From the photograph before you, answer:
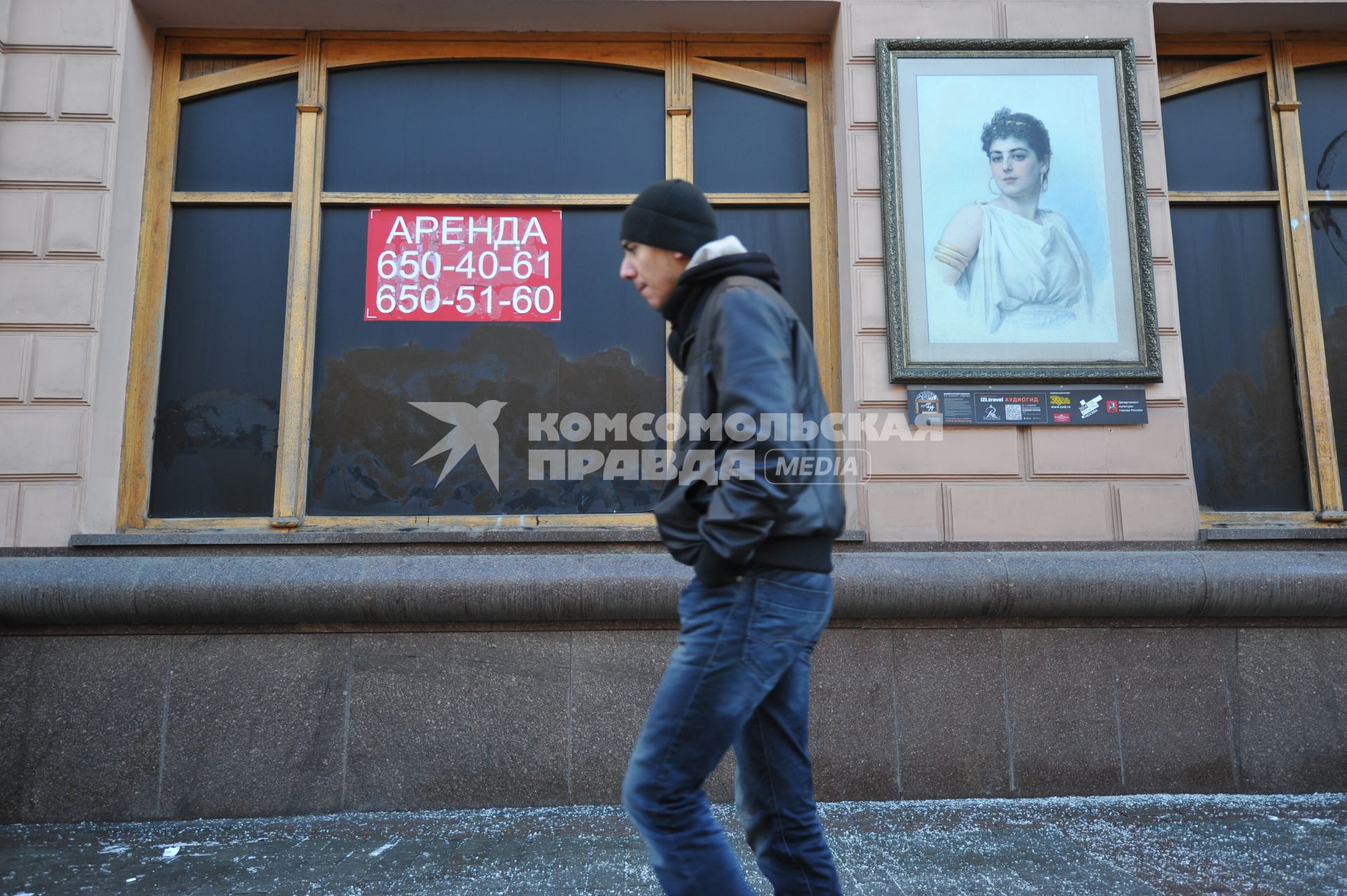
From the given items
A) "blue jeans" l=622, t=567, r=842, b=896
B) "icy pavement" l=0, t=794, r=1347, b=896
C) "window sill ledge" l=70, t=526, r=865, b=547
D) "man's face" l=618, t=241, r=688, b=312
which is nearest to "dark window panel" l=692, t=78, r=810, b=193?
"window sill ledge" l=70, t=526, r=865, b=547

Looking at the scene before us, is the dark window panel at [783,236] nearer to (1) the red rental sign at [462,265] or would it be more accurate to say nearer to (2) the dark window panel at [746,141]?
(2) the dark window panel at [746,141]

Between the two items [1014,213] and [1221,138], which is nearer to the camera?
[1014,213]

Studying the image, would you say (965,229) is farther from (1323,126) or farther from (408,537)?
(408,537)

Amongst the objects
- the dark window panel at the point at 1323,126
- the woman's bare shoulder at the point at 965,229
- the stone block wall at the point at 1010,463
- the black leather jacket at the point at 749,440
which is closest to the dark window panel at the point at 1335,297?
the dark window panel at the point at 1323,126

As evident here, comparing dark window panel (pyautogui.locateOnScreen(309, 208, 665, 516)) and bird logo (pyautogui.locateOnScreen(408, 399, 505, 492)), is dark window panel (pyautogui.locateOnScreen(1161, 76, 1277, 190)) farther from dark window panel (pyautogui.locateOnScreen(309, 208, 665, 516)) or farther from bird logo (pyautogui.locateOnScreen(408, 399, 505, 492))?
bird logo (pyautogui.locateOnScreen(408, 399, 505, 492))

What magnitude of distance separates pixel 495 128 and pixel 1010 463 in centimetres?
359

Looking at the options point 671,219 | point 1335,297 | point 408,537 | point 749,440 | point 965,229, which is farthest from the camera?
point 1335,297

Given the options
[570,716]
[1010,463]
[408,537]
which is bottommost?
[570,716]

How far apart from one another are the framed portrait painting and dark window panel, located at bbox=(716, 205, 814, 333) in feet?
1.85

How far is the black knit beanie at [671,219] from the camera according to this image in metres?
2.64

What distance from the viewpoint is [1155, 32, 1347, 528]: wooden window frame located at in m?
5.59

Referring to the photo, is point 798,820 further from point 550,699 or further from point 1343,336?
point 1343,336

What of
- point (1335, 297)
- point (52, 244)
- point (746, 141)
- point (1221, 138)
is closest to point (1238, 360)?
point (1335, 297)

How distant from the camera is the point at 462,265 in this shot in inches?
225
